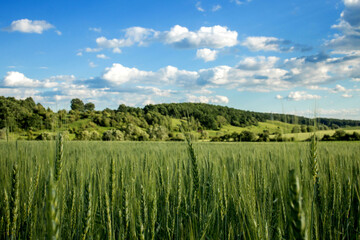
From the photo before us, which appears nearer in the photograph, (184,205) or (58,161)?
(58,161)

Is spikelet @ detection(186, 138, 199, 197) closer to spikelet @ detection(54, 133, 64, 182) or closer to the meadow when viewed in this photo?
the meadow

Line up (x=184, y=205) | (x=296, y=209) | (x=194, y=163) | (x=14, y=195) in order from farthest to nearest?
(x=184, y=205)
(x=194, y=163)
(x=14, y=195)
(x=296, y=209)

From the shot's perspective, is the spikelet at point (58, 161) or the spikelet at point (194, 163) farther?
the spikelet at point (194, 163)

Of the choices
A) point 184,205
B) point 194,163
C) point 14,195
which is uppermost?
point 194,163

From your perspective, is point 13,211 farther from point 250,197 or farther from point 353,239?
point 353,239

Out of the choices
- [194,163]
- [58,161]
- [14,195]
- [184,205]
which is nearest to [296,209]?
[194,163]

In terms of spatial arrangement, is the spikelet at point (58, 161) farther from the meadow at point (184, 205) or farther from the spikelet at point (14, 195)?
the spikelet at point (14, 195)

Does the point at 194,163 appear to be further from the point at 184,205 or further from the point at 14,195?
the point at 14,195

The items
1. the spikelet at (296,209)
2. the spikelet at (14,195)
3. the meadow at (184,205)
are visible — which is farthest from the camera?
the spikelet at (14,195)

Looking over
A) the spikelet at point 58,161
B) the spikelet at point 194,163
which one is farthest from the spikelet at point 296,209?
the spikelet at point 58,161

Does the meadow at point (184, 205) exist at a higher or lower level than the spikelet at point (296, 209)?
lower

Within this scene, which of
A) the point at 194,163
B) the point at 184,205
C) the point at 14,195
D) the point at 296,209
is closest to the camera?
the point at 296,209

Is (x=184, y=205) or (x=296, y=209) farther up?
(x=296, y=209)

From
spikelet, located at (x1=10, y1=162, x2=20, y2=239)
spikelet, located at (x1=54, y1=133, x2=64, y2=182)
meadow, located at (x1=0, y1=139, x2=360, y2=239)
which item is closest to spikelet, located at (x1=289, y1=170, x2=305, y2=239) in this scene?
meadow, located at (x1=0, y1=139, x2=360, y2=239)
